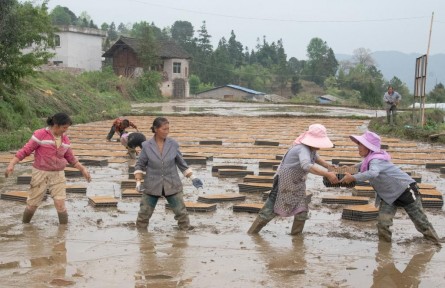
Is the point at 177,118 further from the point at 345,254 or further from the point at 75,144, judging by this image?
the point at 345,254

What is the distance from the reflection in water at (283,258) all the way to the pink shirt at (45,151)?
239 centimetres

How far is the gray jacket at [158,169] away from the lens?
23.3 feet

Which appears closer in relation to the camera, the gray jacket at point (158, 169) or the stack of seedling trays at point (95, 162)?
the gray jacket at point (158, 169)

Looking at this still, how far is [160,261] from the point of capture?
5867 millimetres

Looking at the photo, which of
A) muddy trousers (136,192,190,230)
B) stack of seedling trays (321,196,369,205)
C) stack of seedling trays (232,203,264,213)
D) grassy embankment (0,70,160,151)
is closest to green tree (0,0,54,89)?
grassy embankment (0,70,160,151)

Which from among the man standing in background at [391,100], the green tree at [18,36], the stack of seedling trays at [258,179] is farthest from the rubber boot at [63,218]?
the man standing in background at [391,100]

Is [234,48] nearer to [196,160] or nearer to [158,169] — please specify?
[196,160]

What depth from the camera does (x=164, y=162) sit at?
7.11m

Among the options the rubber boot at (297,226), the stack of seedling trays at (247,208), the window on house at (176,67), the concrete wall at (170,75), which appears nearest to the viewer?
the rubber boot at (297,226)

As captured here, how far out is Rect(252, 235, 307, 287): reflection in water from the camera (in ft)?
18.2

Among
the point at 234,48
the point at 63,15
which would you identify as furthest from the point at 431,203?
the point at 63,15

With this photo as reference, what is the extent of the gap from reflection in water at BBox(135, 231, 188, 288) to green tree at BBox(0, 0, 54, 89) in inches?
414

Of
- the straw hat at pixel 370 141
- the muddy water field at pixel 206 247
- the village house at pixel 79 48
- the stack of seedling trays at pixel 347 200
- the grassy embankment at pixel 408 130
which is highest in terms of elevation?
the village house at pixel 79 48

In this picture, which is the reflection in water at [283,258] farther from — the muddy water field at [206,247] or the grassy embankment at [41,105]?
the grassy embankment at [41,105]
